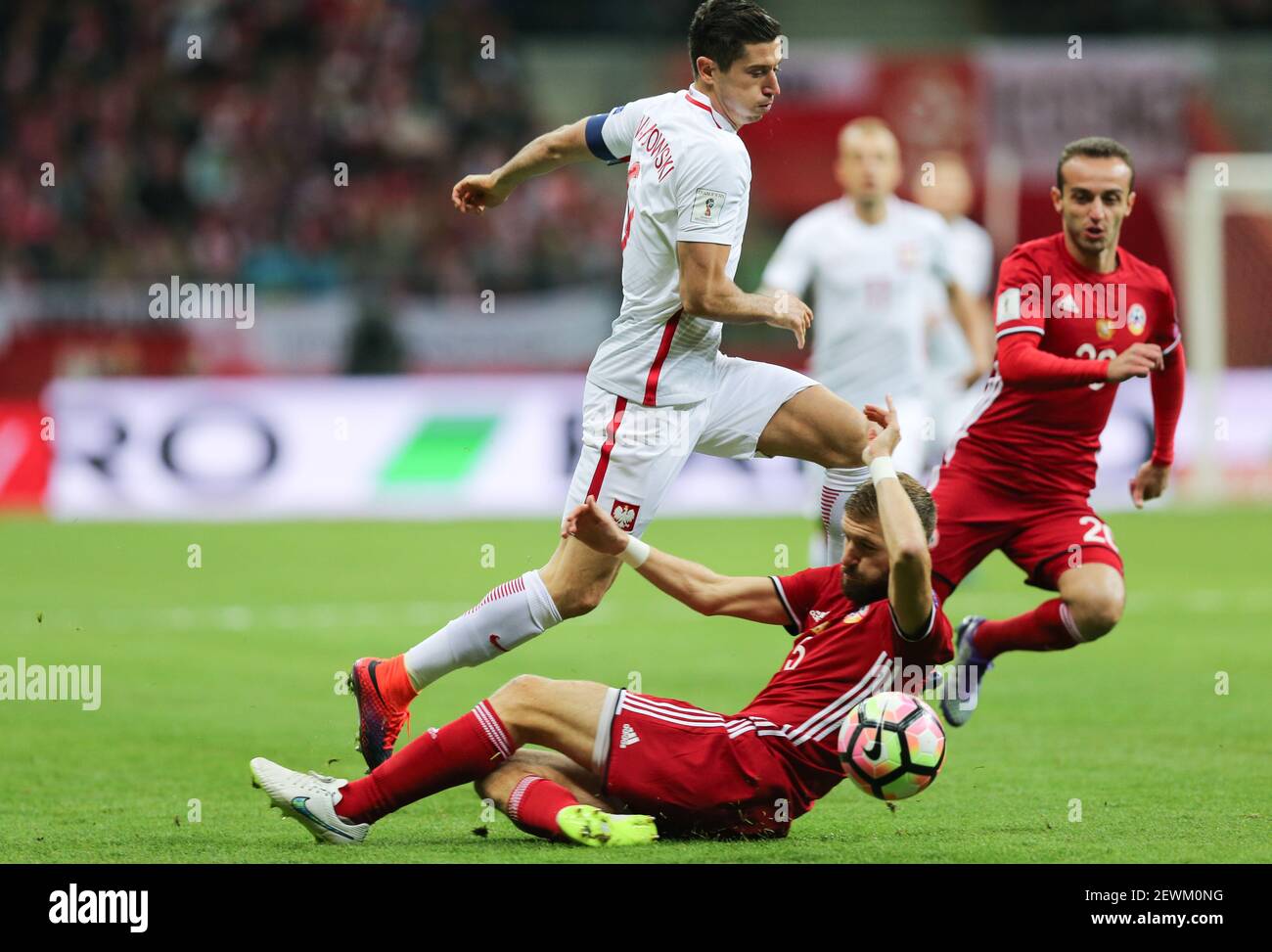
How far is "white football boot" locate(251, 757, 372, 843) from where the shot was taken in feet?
17.5

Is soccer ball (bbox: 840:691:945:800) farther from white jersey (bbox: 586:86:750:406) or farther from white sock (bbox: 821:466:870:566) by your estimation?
white jersey (bbox: 586:86:750:406)

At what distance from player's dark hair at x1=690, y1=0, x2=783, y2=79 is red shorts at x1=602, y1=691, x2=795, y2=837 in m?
2.12

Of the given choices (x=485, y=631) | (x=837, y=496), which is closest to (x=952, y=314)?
(x=837, y=496)

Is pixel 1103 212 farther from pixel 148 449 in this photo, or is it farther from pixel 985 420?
pixel 148 449

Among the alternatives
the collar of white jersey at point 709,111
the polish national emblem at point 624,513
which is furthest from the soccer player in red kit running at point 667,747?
the collar of white jersey at point 709,111

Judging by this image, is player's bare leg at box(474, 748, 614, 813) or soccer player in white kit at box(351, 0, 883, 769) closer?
player's bare leg at box(474, 748, 614, 813)

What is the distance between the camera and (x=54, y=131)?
78.2 ft

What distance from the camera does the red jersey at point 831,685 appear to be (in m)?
5.38

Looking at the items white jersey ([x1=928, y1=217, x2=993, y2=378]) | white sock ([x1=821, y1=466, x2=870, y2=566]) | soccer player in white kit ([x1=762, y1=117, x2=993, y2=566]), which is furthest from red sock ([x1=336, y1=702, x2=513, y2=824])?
white jersey ([x1=928, y1=217, x2=993, y2=378])

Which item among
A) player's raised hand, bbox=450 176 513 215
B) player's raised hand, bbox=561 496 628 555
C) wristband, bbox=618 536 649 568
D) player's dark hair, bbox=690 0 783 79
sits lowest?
wristband, bbox=618 536 649 568

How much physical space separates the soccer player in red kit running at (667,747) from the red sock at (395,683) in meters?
0.76

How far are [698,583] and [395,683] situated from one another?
1.14m

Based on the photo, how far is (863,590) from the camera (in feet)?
17.6

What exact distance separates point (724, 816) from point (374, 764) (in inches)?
54.4
